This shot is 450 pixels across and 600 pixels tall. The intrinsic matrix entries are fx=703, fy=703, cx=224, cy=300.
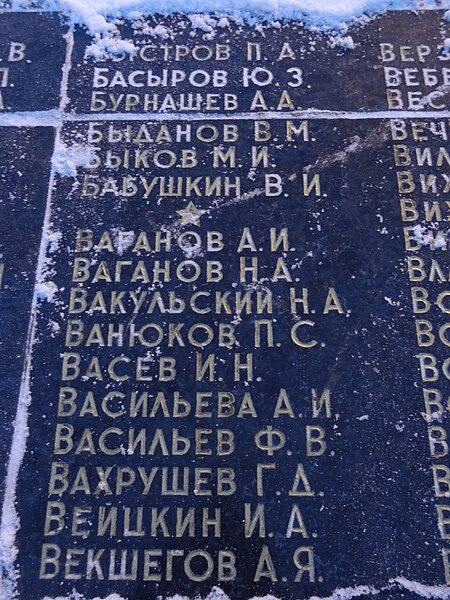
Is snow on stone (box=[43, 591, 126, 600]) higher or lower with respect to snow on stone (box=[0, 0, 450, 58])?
lower

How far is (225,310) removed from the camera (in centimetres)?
311

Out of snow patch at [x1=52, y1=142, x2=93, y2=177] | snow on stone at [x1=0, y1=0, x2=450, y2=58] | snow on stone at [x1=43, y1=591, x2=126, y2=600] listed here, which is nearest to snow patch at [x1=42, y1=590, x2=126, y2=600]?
snow on stone at [x1=43, y1=591, x2=126, y2=600]

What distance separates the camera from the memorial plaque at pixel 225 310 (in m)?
2.76

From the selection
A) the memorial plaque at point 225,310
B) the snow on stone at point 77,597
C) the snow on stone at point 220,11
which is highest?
the snow on stone at point 220,11

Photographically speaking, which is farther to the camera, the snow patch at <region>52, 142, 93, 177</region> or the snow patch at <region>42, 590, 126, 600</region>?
the snow patch at <region>52, 142, 93, 177</region>

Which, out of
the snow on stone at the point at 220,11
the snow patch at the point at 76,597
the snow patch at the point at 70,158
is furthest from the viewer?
the snow on stone at the point at 220,11

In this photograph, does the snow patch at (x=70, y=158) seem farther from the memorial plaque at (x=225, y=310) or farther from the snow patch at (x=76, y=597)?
the snow patch at (x=76, y=597)

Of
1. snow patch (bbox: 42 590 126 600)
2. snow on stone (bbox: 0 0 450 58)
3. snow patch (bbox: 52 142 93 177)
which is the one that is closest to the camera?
snow patch (bbox: 42 590 126 600)

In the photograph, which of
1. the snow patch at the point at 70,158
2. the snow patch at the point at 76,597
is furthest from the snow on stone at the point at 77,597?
the snow patch at the point at 70,158

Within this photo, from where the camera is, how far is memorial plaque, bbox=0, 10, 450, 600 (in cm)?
276

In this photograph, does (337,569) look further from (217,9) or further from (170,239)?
(217,9)

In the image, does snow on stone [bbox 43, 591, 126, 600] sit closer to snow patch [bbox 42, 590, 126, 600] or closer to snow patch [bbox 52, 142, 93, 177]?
snow patch [bbox 42, 590, 126, 600]

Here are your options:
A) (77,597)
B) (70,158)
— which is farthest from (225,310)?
(77,597)

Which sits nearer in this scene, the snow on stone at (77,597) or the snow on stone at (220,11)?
the snow on stone at (77,597)
